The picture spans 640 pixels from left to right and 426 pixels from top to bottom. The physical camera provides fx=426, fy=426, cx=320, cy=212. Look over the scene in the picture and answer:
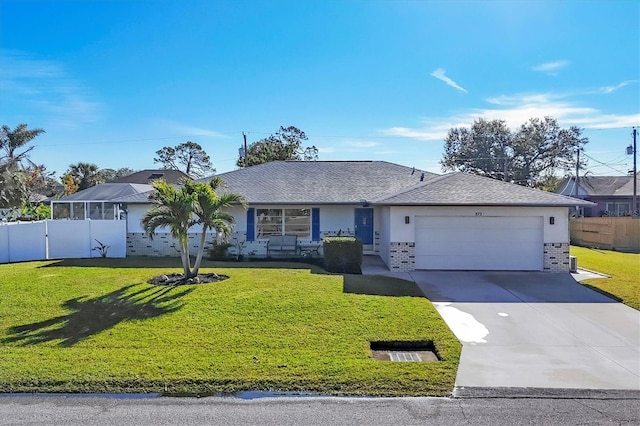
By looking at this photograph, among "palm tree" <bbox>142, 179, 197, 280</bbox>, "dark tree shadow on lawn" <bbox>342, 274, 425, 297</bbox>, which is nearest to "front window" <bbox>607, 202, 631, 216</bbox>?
A: "dark tree shadow on lawn" <bbox>342, 274, 425, 297</bbox>

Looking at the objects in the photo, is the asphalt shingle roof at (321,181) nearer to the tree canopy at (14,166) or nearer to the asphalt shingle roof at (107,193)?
the asphalt shingle roof at (107,193)

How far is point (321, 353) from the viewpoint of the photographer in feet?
21.6

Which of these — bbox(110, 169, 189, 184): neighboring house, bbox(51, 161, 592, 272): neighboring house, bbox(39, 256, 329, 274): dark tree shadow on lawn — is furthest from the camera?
bbox(110, 169, 189, 184): neighboring house

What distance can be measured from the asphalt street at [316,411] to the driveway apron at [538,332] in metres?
0.57

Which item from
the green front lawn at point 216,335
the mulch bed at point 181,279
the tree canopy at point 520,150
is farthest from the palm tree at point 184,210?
the tree canopy at point 520,150

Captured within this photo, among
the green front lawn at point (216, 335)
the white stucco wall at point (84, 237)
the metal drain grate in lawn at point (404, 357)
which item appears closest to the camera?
the green front lawn at point (216, 335)

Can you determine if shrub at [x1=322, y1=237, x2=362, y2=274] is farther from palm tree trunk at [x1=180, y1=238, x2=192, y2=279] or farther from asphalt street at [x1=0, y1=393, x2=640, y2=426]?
asphalt street at [x1=0, y1=393, x2=640, y2=426]

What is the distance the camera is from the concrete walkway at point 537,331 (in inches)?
230

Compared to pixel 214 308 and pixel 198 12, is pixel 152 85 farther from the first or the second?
pixel 214 308

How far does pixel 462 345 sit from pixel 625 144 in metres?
36.3

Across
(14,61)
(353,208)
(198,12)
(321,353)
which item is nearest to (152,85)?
(14,61)

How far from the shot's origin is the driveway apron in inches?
230

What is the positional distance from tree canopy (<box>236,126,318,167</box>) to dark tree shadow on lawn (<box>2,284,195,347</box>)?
31313mm

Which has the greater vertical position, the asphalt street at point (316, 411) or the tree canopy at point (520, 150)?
the tree canopy at point (520, 150)
